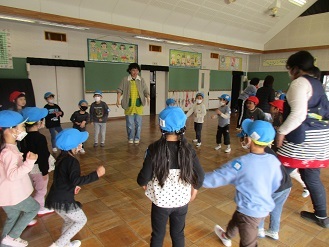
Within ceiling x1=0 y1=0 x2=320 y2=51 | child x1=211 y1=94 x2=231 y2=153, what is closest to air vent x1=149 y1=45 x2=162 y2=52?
ceiling x1=0 y1=0 x2=320 y2=51

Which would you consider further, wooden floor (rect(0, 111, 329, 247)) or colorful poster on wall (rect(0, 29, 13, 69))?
colorful poster on wall (rect(0, 29, 13, 69))

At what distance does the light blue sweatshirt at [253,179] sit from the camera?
1.61m

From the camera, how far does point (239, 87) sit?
13.7 metres

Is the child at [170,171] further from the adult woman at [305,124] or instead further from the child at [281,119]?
the child at [281,119]

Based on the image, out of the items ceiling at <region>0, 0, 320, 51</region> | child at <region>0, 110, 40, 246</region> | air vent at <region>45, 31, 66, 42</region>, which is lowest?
child at <region>0, 110, 40, 246</region>

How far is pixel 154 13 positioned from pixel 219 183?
715 cm

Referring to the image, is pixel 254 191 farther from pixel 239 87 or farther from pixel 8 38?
pixel 239 87

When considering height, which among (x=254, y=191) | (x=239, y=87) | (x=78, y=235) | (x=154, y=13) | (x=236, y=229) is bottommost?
(x=78, y=235)

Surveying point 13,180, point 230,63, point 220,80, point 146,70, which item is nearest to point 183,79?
point 146,70

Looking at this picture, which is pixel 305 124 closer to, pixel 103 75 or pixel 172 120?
pixel 172 120

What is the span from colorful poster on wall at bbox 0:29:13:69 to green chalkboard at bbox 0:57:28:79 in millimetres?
106

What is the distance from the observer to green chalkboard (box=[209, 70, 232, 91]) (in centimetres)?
1219

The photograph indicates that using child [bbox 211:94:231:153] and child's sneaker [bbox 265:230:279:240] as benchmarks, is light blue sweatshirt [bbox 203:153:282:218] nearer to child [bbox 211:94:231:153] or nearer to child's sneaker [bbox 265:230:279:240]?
child's sneaker [bbox 265:230:279:240]

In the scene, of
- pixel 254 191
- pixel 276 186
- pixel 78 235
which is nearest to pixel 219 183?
pixel 254 191
